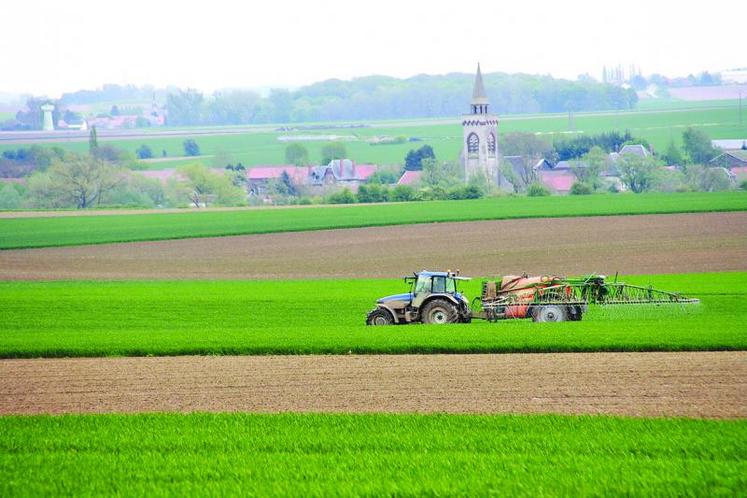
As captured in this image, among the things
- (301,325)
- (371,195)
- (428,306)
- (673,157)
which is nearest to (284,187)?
(371,195)

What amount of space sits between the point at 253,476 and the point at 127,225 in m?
70.3

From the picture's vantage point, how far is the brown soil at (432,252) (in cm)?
5403

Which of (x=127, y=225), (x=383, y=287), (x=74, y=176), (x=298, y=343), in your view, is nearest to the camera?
(x=298, y=343)

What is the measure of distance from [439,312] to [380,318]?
1.60 m

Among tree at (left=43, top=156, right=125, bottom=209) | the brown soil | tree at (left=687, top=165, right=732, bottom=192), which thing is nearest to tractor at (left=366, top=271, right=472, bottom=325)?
the brown soil

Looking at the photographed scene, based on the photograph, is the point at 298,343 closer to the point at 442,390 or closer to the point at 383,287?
the point at 442,390

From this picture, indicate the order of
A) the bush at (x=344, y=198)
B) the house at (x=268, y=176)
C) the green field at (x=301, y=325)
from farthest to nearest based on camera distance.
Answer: the house at (x=268, y=176) → the bush at (x=344, y=198) → the green field at (x=301, y=325)

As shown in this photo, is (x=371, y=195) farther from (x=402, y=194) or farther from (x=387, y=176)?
(x=387, y=176)

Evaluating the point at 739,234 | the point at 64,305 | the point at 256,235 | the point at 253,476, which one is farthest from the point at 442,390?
the point at 256,235

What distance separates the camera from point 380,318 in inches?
1291

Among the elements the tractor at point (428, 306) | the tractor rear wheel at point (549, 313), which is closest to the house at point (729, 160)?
the tractor rear wheel at point (549, 313)

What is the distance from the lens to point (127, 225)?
8400 centimetres

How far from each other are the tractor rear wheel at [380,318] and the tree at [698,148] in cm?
13012

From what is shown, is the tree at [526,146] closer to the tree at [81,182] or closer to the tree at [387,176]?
the tree at [387,176]
